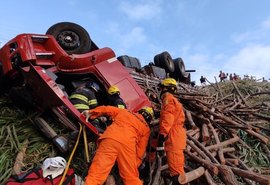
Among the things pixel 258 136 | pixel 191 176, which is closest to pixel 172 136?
pixel 191 176

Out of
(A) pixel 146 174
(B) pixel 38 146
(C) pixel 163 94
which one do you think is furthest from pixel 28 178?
(C) pixel 163 94

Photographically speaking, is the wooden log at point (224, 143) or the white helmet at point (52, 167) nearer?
the white helmet at point (52, 167)

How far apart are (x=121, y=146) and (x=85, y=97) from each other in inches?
45.6

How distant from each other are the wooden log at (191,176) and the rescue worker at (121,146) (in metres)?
0.62

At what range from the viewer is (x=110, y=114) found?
448 cm

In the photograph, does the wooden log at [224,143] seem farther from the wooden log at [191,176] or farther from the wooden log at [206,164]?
the wooden log at [191,176]

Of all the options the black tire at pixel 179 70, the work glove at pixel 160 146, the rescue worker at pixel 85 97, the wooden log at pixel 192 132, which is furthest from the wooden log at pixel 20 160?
the black tire at pixel 179 70

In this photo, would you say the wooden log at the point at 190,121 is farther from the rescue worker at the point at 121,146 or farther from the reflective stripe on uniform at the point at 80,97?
the reflective stripe on uniform at the point at 80,97

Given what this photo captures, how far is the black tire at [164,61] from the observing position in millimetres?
9461

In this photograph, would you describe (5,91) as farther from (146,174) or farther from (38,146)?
(146,174)

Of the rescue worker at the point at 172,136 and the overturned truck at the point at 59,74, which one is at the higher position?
the overturned truck at the point at 59,74

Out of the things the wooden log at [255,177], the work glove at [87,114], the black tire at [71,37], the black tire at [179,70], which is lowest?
the wooden log at [255,177]

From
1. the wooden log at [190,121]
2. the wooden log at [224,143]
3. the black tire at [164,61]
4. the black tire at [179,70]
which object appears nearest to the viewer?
the wooden log at [224,143]

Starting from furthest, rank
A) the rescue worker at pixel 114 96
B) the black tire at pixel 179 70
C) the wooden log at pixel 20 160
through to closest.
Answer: the black tire at pixel 179 70 < the rescue worker at pixel 114 96 < the wooden log at pixel 20 160
